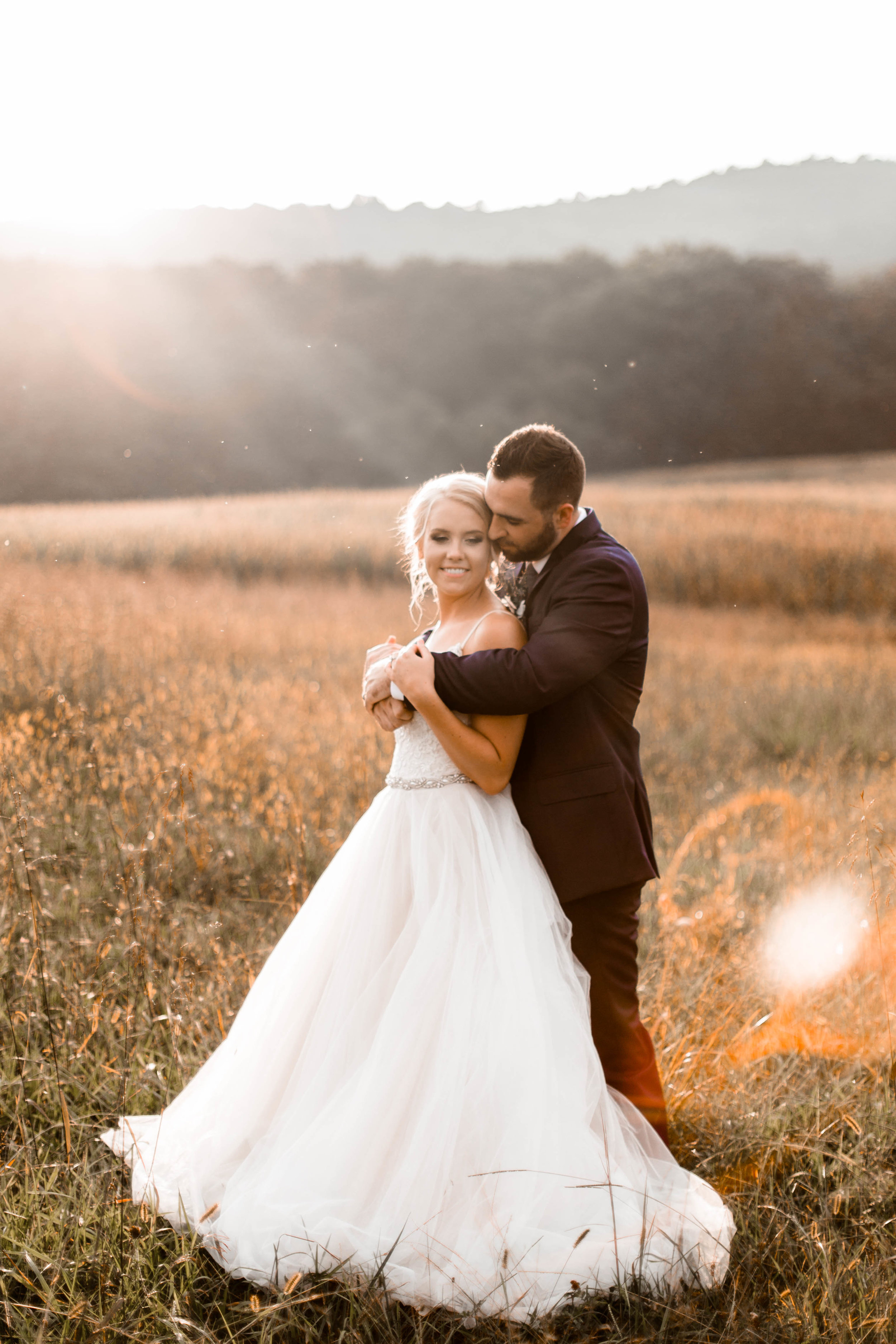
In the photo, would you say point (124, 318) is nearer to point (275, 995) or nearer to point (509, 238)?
point (509, 238)

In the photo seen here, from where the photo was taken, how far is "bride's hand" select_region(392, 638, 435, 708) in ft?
7.41

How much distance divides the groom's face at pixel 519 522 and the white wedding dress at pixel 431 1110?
1.82 feet

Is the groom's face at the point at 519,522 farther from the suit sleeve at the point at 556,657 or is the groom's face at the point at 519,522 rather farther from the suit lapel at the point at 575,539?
the suit sleeve at the point at 556,657

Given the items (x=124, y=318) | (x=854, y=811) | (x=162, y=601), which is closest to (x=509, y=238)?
(x=124, y=318)

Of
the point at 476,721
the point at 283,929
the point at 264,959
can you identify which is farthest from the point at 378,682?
the point at 283,929

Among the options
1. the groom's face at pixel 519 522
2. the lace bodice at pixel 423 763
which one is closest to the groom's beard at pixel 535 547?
the groom's face at pixel 519 522

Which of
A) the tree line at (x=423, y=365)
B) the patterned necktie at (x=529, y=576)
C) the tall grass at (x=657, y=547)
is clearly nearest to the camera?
the patterned necktie at (x=529, y=576)

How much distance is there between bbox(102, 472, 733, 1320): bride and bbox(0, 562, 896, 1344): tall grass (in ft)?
0.40

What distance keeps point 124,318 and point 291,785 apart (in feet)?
58.7

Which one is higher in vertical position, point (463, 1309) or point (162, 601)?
point (162, 601)

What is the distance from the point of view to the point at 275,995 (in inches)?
97.7

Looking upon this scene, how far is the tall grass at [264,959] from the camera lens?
6.95 ft

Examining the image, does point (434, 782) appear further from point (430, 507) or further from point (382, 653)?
point (430, 507)

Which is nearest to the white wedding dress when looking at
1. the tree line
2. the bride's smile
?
the bride's smile
